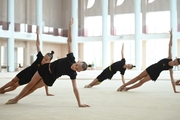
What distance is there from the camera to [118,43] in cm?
3862

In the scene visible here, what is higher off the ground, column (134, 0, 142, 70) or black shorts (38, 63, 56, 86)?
column (134, 0, 142, 70)

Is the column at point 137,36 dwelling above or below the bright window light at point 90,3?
below

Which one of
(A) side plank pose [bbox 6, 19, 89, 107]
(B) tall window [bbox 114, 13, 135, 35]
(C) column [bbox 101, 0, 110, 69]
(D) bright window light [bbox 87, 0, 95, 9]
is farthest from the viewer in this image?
(D) bright window light [bbox 87, 0, 95, 9]

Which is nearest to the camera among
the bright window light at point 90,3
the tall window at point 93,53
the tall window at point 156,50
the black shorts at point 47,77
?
the black shorts at point 47,77

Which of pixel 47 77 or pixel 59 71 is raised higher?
pixel 59 71

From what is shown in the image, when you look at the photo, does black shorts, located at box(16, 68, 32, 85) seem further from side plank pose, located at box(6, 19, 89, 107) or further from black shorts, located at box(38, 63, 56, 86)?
black shorts, located at box(38, 63, 56, 86)

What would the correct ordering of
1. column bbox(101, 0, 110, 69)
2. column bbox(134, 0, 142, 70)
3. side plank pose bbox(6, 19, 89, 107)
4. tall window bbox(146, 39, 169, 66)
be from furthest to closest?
tall window bbox(146, 39, 169, 66) → column bbox(101, 0, 110, 69) → column bbox(134, 0, 142, 70) → side plank pose bbox(6, 19, 89, 107)

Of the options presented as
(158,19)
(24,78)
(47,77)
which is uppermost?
(158,19)

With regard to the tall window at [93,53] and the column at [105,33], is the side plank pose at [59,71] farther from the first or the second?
the tall window at [93,53]

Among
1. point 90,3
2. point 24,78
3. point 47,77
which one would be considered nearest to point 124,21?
point 90,3

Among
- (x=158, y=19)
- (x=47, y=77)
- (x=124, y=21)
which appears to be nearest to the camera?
(x=47, y=77)

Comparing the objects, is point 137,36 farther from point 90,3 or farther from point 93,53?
point 90,3

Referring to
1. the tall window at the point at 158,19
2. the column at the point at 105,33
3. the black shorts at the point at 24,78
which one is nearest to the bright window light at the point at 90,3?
the column at the point at 105,33

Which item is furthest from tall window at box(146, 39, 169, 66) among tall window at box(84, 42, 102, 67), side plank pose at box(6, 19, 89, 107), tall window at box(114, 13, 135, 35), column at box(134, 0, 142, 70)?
side plank pose at box(6, 19, 89, 107)
